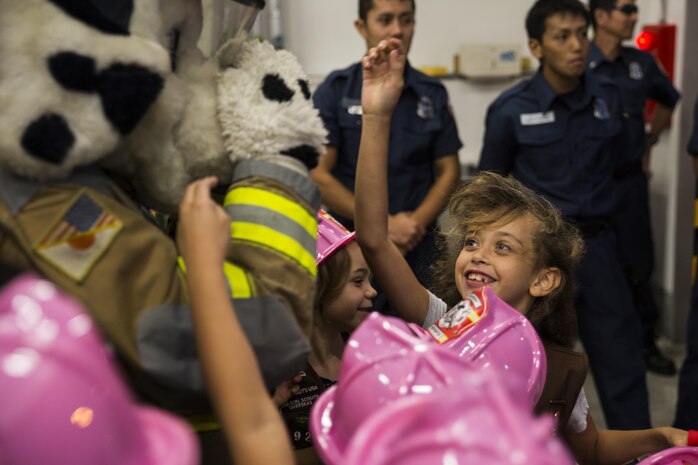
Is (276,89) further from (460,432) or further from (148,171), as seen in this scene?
(460,432)

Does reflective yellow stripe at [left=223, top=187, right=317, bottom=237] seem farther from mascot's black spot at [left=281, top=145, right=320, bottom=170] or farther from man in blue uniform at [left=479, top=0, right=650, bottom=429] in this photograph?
man in blue uniform at [left=479, top=0, right=650, bottom=429]

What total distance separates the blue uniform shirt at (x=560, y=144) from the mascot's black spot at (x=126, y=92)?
2310 mm

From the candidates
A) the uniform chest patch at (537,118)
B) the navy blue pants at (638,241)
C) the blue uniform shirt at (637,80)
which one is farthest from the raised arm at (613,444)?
the blue uniform shirt at (637,80)

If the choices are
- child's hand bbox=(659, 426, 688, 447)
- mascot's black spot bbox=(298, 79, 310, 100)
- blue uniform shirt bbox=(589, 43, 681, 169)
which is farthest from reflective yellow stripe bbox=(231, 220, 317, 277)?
blue uniform shirt bbox=(589, 43, 681, 169)

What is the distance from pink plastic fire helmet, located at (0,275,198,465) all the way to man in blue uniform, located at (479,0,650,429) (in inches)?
94.7

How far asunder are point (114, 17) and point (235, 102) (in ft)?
0.62

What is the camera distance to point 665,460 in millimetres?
1330

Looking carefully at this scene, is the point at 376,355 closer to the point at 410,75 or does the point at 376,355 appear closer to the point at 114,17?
the point at 114,17

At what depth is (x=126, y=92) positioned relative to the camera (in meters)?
0.91

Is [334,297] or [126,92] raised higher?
[126,92]

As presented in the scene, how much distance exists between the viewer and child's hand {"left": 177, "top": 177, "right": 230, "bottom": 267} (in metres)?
0.92

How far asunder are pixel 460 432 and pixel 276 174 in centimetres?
46

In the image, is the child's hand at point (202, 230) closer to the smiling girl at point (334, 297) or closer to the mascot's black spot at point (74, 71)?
the mascot's black spot at point (74, 71)

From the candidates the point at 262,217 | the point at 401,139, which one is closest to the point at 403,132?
the point at 401,139
